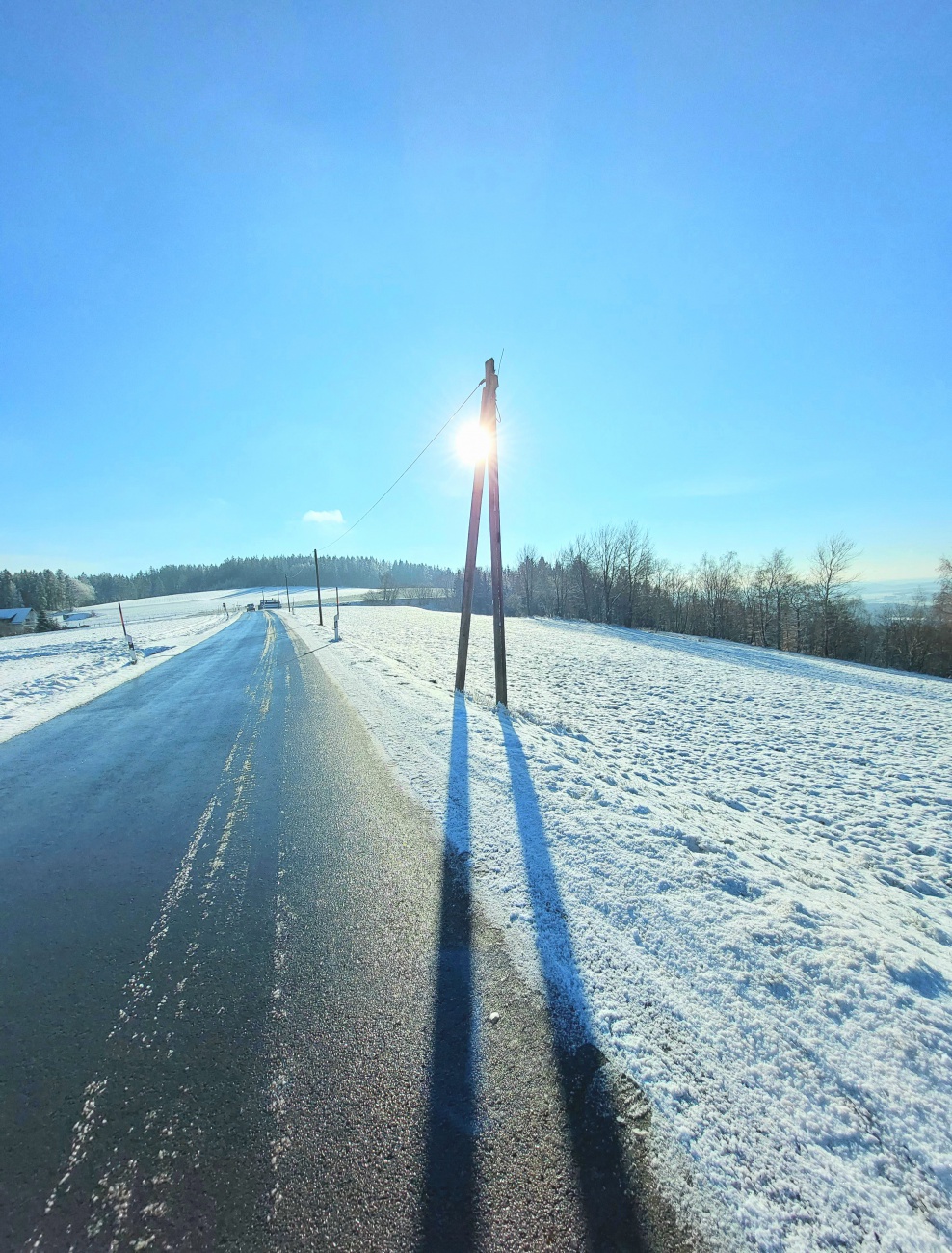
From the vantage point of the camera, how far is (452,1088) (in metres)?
2.01

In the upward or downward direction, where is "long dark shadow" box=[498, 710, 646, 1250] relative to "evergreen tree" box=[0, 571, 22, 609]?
downward

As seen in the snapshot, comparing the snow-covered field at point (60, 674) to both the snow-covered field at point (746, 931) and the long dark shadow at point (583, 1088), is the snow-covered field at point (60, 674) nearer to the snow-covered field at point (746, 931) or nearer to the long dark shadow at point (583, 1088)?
the snow-covered field at point (746, 931)

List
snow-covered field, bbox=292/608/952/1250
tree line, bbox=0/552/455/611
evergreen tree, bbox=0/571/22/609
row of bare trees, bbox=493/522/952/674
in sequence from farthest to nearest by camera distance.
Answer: tree line, bbox=0/552/455/611, evergreen tree, bbox=0/571/22/609, row of bare trees, bbox=493/522/952/674, snow-covered field, bbox=292/608/952/1250

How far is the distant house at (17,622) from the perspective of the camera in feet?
166

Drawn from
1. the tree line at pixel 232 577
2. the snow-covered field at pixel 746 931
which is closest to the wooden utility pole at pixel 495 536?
the snow-covered field at pixel 746 931

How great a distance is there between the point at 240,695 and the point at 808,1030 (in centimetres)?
1006

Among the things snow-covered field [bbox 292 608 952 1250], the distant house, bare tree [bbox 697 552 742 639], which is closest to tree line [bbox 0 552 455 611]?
the distant house

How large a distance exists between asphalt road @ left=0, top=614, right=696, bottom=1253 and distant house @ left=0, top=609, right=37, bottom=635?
63654 millimetres

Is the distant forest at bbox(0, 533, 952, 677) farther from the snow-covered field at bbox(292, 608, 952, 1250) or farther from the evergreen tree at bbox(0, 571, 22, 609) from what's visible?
the snow-covered field at bbox(292, 608, 952, 1250)

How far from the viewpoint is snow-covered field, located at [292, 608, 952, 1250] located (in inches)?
69.0

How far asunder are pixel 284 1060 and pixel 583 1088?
139 cm

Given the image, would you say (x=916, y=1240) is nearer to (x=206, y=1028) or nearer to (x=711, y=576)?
(x=206, y=1028)

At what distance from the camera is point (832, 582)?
37.7 metres

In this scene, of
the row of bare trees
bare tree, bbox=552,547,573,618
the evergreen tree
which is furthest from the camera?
the evergreen tree
